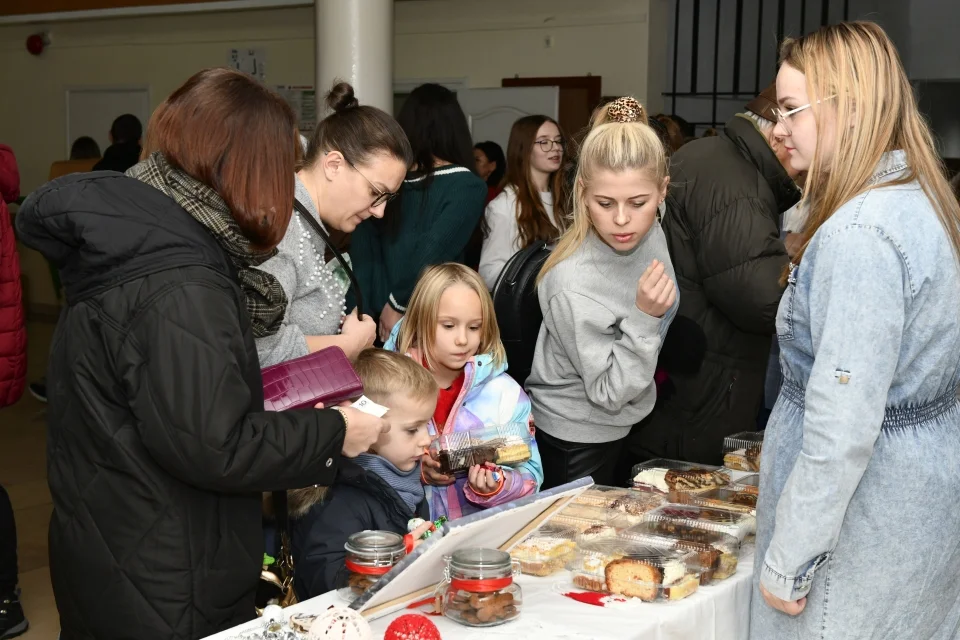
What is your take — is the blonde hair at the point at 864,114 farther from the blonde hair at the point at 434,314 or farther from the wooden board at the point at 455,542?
the blonde hair at the point at 434,314

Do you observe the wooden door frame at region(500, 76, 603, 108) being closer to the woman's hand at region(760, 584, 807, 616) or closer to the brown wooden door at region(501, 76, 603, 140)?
the brown wooden door at region(501, 76, 603, 140)

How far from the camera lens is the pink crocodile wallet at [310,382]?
6.05 ft

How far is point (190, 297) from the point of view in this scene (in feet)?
4.93

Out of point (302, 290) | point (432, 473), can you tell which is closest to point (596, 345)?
point (432, 473)

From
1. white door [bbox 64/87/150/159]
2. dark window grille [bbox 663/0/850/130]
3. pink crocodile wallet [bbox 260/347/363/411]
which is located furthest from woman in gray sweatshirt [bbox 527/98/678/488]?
white door [bbox 64/87/150/159]

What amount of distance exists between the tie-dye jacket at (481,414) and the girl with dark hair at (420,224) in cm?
84

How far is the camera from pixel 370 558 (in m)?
1.73

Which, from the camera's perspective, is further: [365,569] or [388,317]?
[388,317]

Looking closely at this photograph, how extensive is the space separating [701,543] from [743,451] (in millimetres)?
762

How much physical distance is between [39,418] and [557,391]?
4.88m

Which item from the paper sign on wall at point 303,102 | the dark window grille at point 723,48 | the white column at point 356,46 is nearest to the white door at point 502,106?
the dark window grille at point 723,48

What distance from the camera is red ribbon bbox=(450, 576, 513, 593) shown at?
1651 mm

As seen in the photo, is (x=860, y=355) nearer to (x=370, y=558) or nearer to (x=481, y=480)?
(x=370, y=558)

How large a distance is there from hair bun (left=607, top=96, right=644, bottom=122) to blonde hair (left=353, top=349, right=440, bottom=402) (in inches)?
38.6
